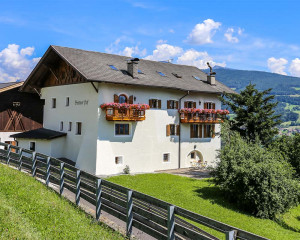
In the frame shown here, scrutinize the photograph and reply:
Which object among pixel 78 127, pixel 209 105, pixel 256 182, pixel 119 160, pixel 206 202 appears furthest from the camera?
pixel 209 105

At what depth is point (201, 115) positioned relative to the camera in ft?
103

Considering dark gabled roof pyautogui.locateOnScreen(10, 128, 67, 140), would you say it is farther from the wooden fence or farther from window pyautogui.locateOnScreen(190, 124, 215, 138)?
the wooden fence

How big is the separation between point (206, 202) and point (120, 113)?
10.8 metres

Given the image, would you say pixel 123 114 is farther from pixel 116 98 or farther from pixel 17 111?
pixel 17 111

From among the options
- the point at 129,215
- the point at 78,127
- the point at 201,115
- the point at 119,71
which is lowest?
the point at 129,215

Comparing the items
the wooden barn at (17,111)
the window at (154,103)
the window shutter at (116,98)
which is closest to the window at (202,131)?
the window at (154,103)

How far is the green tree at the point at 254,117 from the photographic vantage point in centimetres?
2759

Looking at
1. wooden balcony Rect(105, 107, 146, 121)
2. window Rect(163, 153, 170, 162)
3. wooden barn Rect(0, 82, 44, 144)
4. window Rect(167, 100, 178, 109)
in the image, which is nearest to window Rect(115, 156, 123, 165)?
wooden balcony Rect(105, 107, 146, 121)

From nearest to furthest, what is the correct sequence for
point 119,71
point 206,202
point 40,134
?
point 206,202
point 119,71
point 40,134

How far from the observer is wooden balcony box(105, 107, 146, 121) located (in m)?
25.0

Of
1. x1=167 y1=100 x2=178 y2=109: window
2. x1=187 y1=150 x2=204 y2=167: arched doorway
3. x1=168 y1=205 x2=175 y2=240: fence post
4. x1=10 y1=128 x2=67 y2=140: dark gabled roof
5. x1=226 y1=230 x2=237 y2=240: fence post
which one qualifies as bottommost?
x1=187 y1=150 x2=204 y2=167: arched doorway

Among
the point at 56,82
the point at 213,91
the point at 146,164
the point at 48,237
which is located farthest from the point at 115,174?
the point at 48,237

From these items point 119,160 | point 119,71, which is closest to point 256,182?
point 119,160

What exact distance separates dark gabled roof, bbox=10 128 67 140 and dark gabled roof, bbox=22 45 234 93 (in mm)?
4799
